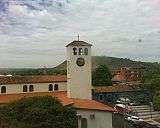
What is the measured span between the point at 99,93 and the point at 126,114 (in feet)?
26.0

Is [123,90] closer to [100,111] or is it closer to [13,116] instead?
[100,111]

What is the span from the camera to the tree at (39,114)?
111 feet

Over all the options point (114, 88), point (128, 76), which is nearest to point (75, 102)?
point (114, 88)

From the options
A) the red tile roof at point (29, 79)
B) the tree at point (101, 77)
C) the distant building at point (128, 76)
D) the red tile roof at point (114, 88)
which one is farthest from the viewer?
the distant building at point (128, 76)

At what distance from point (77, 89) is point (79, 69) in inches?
105

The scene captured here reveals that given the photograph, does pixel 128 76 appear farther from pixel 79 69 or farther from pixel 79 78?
pixel 79 69

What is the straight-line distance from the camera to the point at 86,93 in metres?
44.3

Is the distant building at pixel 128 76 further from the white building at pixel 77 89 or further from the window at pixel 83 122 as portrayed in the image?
the window at pixel 83 122

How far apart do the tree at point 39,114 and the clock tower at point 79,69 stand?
7.76 m

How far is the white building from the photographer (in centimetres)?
3881

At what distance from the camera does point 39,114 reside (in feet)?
111

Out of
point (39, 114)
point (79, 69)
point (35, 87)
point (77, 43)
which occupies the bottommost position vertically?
point (39, 114)

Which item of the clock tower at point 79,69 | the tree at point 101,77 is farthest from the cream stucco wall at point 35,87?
the tree at point 101,77

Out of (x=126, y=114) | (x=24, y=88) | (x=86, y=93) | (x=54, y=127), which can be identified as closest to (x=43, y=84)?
(x=24, y=88)
